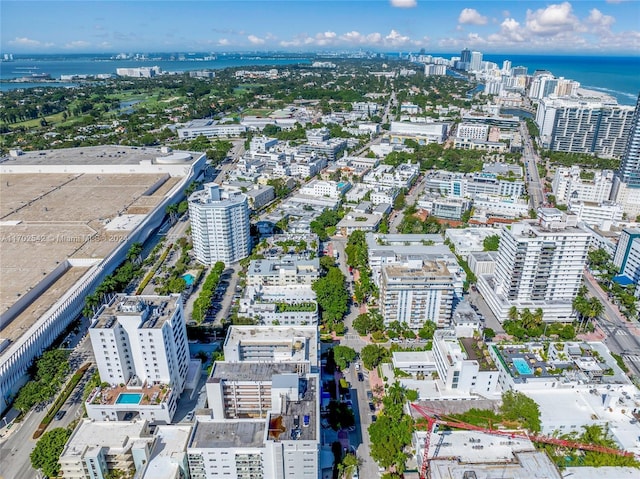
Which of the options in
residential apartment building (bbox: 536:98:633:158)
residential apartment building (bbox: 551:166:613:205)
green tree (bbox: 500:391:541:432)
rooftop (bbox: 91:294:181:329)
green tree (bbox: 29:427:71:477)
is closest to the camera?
green tree (bbox: 29:427:71:477)

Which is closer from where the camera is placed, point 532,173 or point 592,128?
point 532,173

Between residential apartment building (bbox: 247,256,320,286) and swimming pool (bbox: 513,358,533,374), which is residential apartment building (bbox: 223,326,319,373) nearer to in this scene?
residential apartment building (bbox: 247,256,320,286)

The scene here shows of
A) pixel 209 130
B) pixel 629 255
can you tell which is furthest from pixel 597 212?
pixel 209 130

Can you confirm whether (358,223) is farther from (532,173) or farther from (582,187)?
(532,173)

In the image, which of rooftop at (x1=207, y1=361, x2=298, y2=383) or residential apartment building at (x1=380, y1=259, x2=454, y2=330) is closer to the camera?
rooftop at (x1=207, y1=361, x2=298, y2=383)

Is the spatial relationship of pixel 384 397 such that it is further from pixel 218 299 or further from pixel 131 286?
pixel 131 286

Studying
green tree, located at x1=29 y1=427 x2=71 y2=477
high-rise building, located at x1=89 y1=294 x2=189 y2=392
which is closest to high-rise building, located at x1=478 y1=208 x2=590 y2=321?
high-rise building, located at x1=89 y1=294 x2=189 y2=392

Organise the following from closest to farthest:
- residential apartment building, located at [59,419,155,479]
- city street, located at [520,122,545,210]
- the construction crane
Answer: residential apartment building, located at [59,419,155,479], the construction crane, city street, located at [520,122,545,210]
